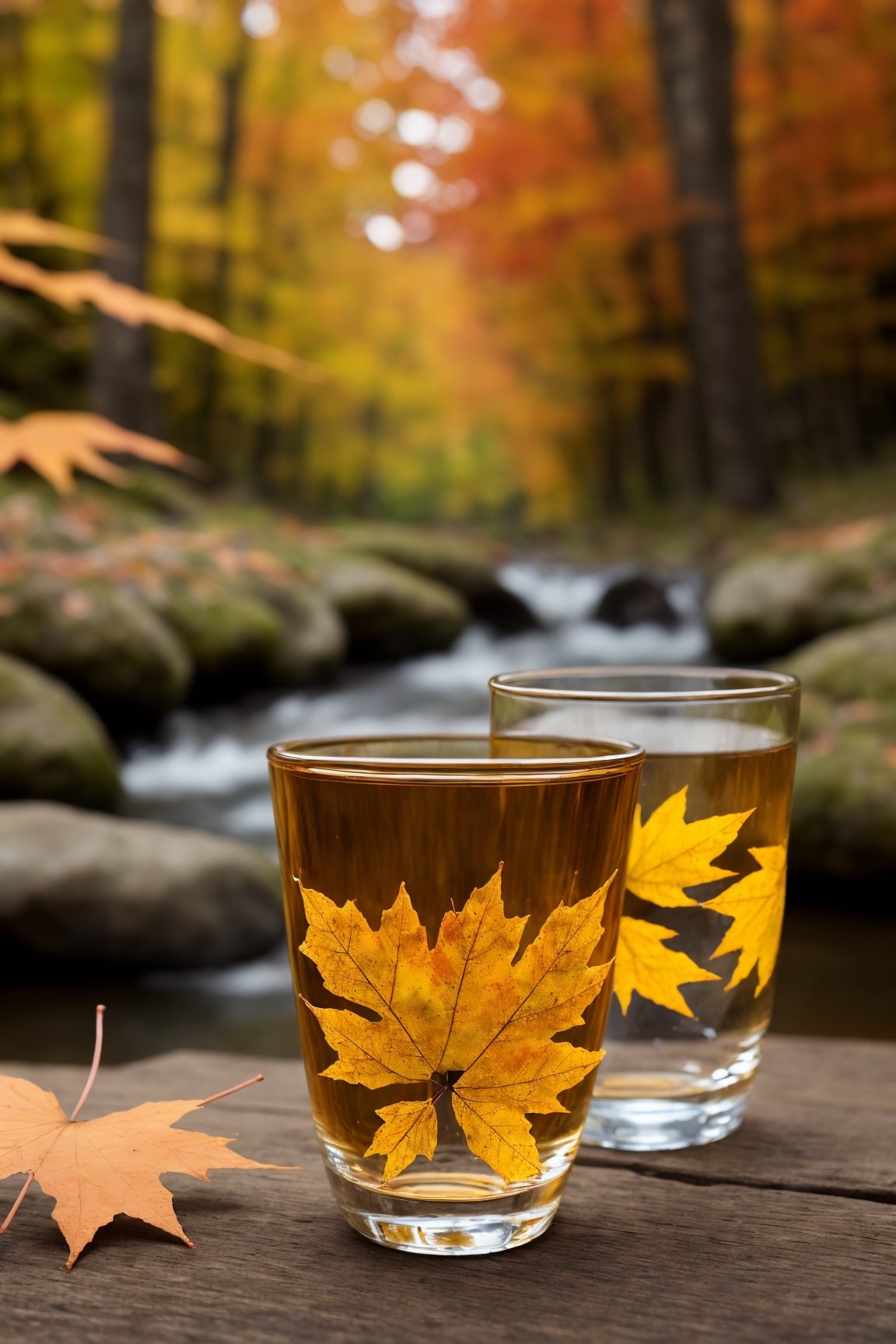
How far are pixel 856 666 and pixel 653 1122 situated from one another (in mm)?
4294

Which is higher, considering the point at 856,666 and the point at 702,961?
the point at 702,961

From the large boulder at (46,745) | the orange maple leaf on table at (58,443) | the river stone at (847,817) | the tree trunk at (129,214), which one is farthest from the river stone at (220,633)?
the orange maple leaf on table at (58,443)

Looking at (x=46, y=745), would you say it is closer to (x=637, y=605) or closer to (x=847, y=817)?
(x=847, y=817)

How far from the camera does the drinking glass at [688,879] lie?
0.67 m

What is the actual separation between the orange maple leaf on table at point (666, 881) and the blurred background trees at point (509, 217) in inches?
362

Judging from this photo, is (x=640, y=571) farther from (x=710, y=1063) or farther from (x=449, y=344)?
(x=449, y=344)

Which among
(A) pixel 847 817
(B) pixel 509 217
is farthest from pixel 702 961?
(B) pixel 509 217

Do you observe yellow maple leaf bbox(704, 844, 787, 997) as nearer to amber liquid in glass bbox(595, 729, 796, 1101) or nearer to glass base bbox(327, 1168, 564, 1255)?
amber liquid in glass bbox(595, 729, 796, 1101)

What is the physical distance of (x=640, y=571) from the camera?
8.90m

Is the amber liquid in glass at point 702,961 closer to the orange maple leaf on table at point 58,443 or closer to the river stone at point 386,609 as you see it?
the orange maple leaf on table at point 58,443

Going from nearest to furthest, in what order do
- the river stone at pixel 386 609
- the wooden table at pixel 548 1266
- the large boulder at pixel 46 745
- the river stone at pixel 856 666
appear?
the wooden table at pixel 548 1266 → the large boulder at pixel 46 745 → the river stone at pixel 856 666 → the river stone at pixel 386 609

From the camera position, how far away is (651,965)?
679 millimetres

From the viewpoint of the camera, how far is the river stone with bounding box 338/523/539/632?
8250 millimetres

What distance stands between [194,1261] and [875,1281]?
1.04ft
